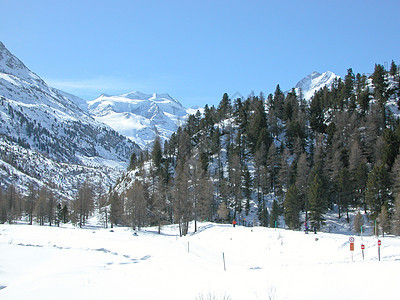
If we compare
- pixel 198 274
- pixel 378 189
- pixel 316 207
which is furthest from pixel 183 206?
pixel 378 189

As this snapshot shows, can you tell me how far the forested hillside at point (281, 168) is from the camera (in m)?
48.8

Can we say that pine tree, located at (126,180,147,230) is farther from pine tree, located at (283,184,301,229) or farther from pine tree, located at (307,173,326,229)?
pine tree, located at (307,173,326,229)

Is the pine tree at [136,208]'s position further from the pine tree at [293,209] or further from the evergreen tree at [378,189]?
the evergreen tree at [378,189]

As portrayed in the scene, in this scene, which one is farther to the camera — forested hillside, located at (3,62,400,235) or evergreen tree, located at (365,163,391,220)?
forested hillside, located at (3,62,400,235)

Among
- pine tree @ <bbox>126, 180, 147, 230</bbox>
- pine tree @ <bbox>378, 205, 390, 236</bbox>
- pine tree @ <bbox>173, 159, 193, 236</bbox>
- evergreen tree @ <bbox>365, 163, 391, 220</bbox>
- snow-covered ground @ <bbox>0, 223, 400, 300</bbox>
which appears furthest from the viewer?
pine tree @ <bbox>126, 180, 147, 230</bbox>

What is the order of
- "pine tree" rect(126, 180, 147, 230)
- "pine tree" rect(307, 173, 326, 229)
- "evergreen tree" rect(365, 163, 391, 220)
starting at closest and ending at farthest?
"evergreen tree" rect(365, 163, 391, 220) < "pine tree" rect(307, 173, 326, 229) < "pine tree" rect(126, 180, 147, 230)

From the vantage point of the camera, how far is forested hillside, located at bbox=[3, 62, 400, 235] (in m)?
48.8

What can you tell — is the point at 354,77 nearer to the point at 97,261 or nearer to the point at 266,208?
the point at 266,208

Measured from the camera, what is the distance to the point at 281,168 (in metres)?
69.4

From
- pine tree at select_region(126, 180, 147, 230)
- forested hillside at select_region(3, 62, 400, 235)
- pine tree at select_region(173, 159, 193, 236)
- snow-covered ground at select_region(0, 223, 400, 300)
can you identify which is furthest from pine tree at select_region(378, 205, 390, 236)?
pine tree at select_region(126, 180, 147, 230)

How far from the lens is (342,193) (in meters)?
55.7

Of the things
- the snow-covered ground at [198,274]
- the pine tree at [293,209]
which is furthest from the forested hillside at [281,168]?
the snow-covered ground at [198,274]

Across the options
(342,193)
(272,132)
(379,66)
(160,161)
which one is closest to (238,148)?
(272,132)

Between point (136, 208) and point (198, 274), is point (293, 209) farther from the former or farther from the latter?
point (198, 274)
